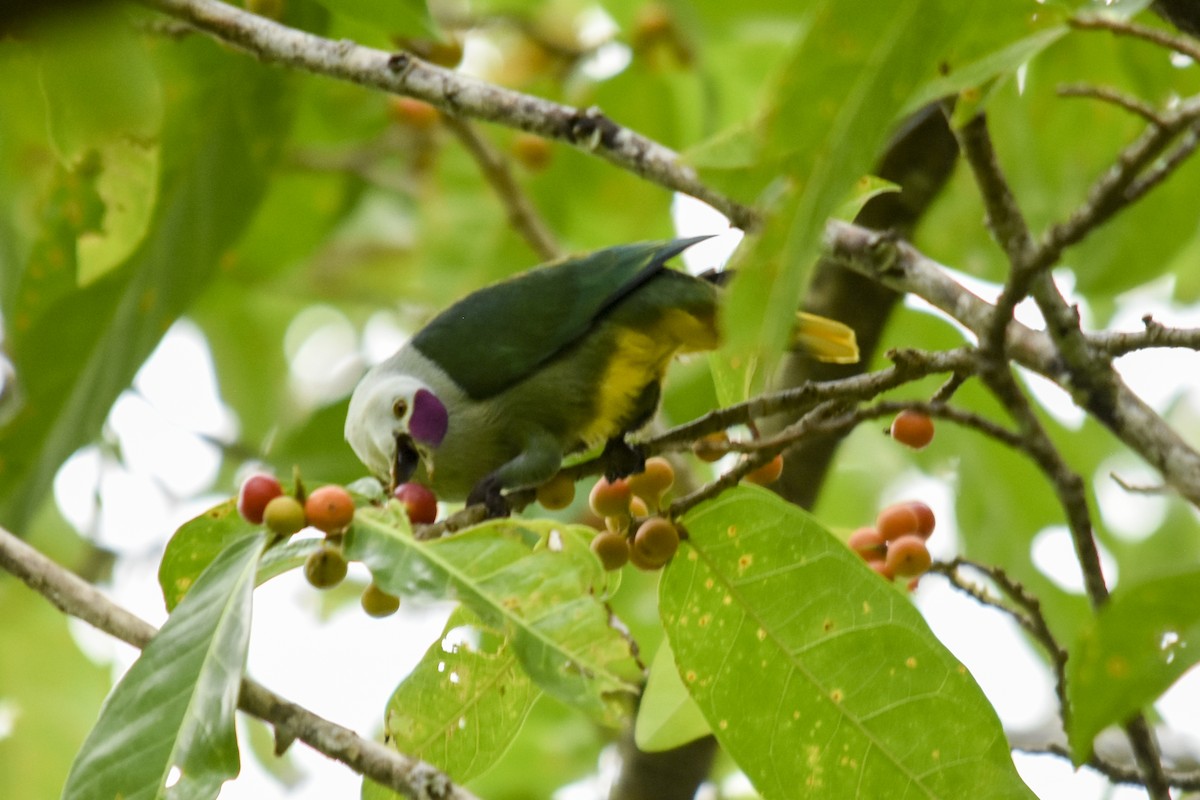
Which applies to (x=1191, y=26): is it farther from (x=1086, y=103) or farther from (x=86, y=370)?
(x=86, y=370)

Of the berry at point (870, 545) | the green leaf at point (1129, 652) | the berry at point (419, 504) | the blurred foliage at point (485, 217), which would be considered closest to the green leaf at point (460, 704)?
the blurred foliage at point (485, 217)

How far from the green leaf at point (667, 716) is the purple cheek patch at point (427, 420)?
1.03 meters

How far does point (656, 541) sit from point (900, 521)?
537 millimetres

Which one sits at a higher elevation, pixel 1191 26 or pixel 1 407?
pixel 1 407

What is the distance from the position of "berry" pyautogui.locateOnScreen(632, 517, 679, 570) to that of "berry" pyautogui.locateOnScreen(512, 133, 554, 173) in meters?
2.79

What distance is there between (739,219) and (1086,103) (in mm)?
1972

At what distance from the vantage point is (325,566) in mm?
1953

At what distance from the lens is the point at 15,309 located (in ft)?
10.8

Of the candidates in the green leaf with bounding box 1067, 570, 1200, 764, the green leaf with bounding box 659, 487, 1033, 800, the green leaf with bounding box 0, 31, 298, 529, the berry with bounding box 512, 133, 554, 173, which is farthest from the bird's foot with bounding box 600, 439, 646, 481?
the berry with bounding box 512, 133, 554, 173

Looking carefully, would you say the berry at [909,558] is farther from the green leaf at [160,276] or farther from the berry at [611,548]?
the green leaf at [160,276]

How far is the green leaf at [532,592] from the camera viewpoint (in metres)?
1.78

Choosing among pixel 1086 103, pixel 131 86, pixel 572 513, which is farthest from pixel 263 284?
pixel 1086 103

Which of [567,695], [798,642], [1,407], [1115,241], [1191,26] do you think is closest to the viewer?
[567,695]

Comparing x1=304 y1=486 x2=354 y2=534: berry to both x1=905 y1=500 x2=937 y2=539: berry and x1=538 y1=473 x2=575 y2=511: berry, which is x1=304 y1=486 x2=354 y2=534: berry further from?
x1=905 y1=500 x2=937 y2=539: berry
